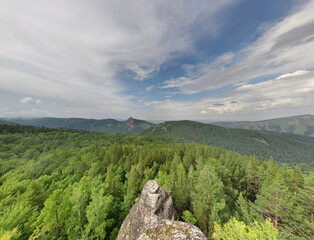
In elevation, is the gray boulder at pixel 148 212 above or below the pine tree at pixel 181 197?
above

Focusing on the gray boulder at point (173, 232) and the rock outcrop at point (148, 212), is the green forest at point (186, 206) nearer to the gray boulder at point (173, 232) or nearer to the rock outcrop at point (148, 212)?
the rock outcrop at point (148, 212)

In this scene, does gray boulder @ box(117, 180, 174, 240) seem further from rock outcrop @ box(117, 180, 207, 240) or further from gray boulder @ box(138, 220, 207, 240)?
gray boulder @ box(138, 220, 207, 240)

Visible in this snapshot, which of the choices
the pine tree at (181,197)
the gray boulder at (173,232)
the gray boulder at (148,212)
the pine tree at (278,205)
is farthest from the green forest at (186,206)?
the gray boulder at (173,232)

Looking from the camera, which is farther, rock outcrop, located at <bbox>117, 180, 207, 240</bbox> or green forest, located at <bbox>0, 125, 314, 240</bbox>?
green forest, located at <bbox>0, 125, 314, 240</bbox>

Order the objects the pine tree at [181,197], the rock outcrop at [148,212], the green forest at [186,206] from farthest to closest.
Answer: the pine tree at [181,197], the green forest at [186,206], the rock outcrop at [148,212]

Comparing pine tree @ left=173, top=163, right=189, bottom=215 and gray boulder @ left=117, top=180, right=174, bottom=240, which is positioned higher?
gray boulder @ left=117, top=180, right=174, bottom=240

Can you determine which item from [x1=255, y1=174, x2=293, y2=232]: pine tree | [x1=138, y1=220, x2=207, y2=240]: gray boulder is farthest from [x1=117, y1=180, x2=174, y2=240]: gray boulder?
[x1=255, y1=174, x2=293, y2=232]: pine tree

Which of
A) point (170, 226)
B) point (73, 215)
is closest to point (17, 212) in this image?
point (73, 215)

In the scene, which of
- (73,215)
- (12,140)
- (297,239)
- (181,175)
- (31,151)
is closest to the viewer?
(297,239)

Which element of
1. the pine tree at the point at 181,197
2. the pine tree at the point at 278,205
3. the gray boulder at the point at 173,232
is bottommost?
the pine tree at the point at 181,197

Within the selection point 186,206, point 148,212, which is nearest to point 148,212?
point 148,212

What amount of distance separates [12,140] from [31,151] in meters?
43.4

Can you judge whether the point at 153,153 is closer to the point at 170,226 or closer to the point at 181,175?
the point at 181,175

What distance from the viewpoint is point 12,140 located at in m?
113
